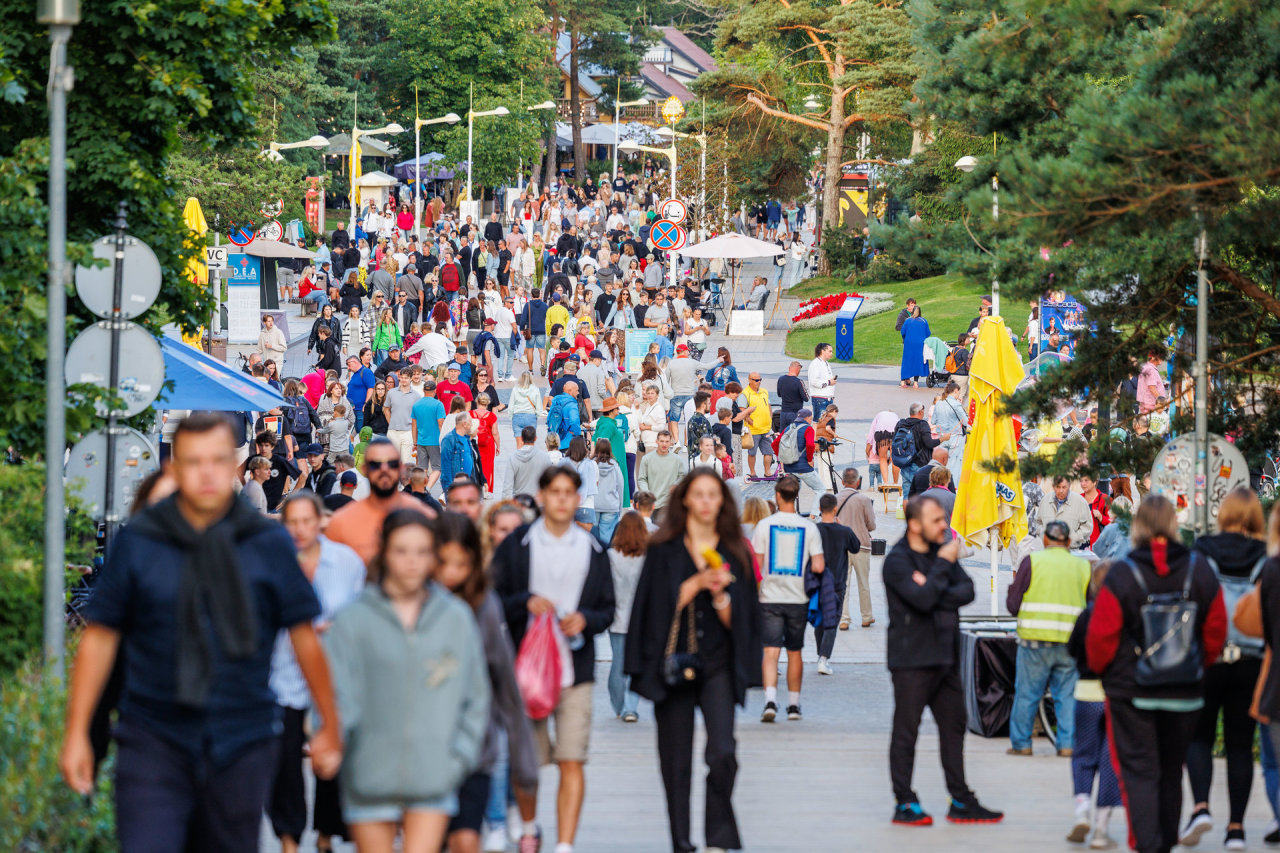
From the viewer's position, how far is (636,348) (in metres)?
29.2

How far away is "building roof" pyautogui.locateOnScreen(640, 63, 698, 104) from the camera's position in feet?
399

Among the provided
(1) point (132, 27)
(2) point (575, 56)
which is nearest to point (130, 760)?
(1) point (132, 27)

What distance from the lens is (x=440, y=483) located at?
19469 millimetres

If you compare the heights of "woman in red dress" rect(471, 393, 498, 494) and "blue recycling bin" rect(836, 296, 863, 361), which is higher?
"blue recycling bin" rect(836, 296, 863, 361)

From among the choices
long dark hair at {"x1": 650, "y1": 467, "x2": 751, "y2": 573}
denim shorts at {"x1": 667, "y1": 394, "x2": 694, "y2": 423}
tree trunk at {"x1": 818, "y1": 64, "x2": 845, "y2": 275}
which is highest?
tree trunk at {"x1": 818, "y1": 64, "x2": 845, "y2": 275}

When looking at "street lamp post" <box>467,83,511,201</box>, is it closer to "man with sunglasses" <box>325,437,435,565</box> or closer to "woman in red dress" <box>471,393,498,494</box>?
"woman in red dress" <box>471,393,498,494</box>

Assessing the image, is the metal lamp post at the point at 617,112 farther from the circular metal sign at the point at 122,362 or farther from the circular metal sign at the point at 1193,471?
the circular metal sign at the point at 122,362

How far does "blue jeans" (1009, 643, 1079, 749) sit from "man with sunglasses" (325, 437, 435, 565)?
391 centimetres

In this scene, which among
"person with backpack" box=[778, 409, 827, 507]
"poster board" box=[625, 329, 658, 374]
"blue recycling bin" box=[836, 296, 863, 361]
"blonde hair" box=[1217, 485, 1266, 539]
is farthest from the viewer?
"blue recycling bin" box=[836, 296, 863, 361]

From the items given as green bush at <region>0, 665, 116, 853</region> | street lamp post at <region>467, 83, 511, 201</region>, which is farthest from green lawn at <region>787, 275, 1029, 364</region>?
green bush at <region>0, 665, 116, 853</region>

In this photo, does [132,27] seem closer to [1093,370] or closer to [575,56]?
[1093,370]

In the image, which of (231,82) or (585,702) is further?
(231,82)

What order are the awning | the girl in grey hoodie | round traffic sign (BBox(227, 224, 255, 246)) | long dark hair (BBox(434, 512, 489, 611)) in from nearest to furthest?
the girl in grey hoodie → long dark hair (BBox(434, 512, 489, 611)) → the awning → round traffic sign (BBox(227, 224, 255, 246))

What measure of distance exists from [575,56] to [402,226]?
109 ft
